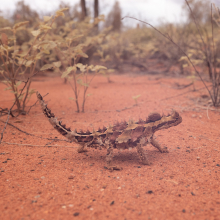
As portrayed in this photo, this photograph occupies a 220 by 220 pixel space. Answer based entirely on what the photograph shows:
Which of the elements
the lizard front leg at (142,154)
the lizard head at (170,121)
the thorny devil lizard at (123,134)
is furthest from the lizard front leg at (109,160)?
the lizard head at (170,121)

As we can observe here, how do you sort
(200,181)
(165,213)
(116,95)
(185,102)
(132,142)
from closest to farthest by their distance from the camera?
(165,213) → (200,181) → (132,142) → (185,102) → (116,95)

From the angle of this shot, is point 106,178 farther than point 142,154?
No

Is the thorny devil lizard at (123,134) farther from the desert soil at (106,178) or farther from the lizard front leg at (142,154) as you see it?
the desert soil at (106,178)

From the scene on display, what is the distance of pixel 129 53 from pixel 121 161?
8.83 metres

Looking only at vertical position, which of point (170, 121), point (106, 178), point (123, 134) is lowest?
point (106, 178)

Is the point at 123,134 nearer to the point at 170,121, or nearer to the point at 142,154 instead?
the point at 142,154

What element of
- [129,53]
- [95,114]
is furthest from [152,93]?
[129,53]

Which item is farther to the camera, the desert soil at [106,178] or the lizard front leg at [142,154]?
the lizard front leg at [142,154]

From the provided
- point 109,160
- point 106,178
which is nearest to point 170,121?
point 109,160

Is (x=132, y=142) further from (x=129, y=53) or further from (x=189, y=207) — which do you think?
(x=129, y=53)

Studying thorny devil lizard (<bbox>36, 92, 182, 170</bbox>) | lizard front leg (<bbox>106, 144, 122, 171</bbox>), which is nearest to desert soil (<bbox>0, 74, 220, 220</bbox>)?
lizard front leg (<bbox>106, 144, 122, 171</bbox>)

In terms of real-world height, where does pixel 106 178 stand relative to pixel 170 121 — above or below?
below

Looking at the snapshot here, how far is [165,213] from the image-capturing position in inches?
51.5

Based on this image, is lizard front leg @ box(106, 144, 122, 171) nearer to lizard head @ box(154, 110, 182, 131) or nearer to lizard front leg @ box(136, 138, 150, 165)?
lizard front leg @ box(136, 138, 150, 165)
